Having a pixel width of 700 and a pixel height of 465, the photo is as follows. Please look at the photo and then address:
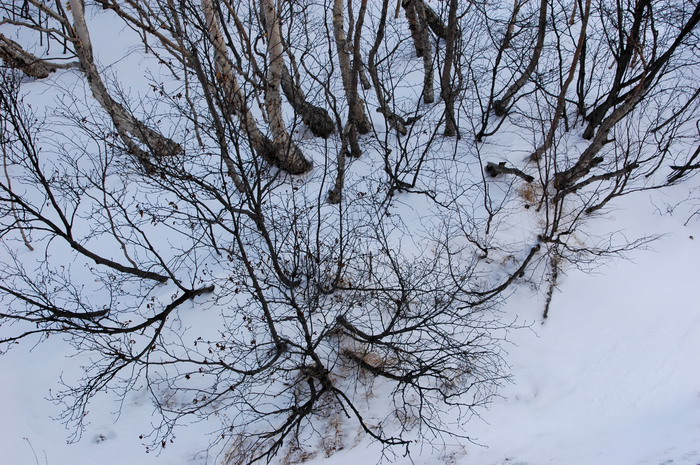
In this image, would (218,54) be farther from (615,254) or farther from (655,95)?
(655,95)

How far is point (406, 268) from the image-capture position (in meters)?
6.91

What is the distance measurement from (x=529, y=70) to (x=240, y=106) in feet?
16.7

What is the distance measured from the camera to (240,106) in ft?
18.9

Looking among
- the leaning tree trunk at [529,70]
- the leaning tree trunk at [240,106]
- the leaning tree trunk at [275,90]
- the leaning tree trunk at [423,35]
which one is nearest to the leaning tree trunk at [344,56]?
the leaning tree trunk at [275,90]

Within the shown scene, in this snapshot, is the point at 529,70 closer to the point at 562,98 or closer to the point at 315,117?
the point at 562,98

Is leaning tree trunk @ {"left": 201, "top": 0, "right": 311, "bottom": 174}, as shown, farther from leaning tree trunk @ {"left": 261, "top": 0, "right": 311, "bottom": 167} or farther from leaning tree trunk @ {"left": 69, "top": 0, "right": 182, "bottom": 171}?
leaning tree trunk @ {"left": 69, "top": 0, "right": 182, "bottom": 171}

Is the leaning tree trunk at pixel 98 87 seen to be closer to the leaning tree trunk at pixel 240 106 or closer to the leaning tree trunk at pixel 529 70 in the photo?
the leaning tree trunk at pixel 240 106

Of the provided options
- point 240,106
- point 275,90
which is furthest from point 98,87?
point 240,106

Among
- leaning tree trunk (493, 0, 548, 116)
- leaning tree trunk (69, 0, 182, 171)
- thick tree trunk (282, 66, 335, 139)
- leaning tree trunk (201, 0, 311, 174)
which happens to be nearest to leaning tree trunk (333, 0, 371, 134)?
thick tree trunk (282, 66, 335, 139)

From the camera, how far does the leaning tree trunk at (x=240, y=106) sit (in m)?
5.16

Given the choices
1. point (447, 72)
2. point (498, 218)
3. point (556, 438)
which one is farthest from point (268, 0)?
point (556, 438)

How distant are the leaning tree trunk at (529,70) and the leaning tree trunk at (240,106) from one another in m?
3.97

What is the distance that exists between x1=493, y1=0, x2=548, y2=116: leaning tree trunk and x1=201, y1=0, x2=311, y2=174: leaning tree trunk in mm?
3970

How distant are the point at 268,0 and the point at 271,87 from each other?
1247mm
